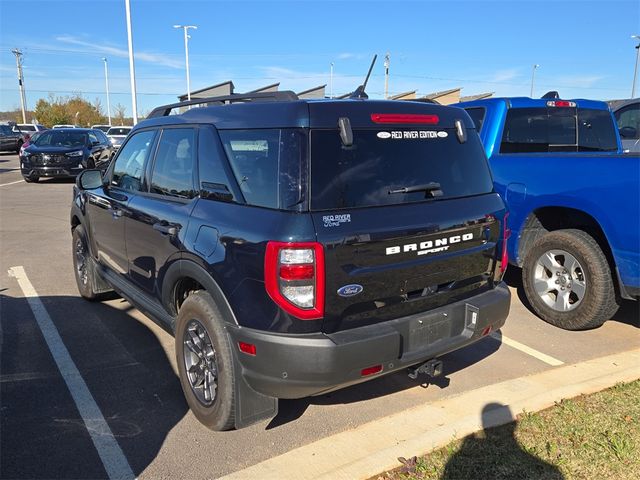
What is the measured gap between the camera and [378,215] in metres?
2.63

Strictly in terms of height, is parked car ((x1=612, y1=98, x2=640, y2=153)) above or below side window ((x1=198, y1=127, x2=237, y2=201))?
above

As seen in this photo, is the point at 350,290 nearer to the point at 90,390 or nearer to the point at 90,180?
the point at 90,390

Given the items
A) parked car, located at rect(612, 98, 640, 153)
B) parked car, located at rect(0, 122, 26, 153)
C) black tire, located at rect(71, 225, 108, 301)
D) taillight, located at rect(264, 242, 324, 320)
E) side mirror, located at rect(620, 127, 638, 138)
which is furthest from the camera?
parked car, located at rect(0, 122, 26, 153)

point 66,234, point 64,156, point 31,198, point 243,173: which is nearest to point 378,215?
point 243,173

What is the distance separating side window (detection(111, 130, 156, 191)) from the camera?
394cm

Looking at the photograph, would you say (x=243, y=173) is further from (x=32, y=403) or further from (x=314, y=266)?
(x=32, y=403)

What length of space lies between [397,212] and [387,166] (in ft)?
0.88

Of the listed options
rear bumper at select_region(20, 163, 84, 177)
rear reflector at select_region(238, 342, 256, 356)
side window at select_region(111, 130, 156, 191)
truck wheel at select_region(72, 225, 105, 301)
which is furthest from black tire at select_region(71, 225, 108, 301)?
rear bumper at select_region(20, 163, 84, 177)

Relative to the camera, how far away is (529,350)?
425cm

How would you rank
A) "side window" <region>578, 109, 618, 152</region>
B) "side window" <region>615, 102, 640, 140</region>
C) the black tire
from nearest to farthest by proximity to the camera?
the black tire, "side window" <region>578, 109, 618, 152</region>, "side window" <region>615, 102, 640, 140</region>

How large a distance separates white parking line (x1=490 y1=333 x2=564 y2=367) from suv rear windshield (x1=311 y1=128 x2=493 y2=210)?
5.43ft

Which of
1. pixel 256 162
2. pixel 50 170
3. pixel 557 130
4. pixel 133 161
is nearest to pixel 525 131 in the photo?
pixel 557 130

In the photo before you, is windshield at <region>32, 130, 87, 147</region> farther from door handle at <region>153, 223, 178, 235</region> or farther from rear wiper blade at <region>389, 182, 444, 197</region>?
rear wiper blade at <region>389, 182, 444, 197</region>

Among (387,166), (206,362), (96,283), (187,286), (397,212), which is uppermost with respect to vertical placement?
(387,166)
